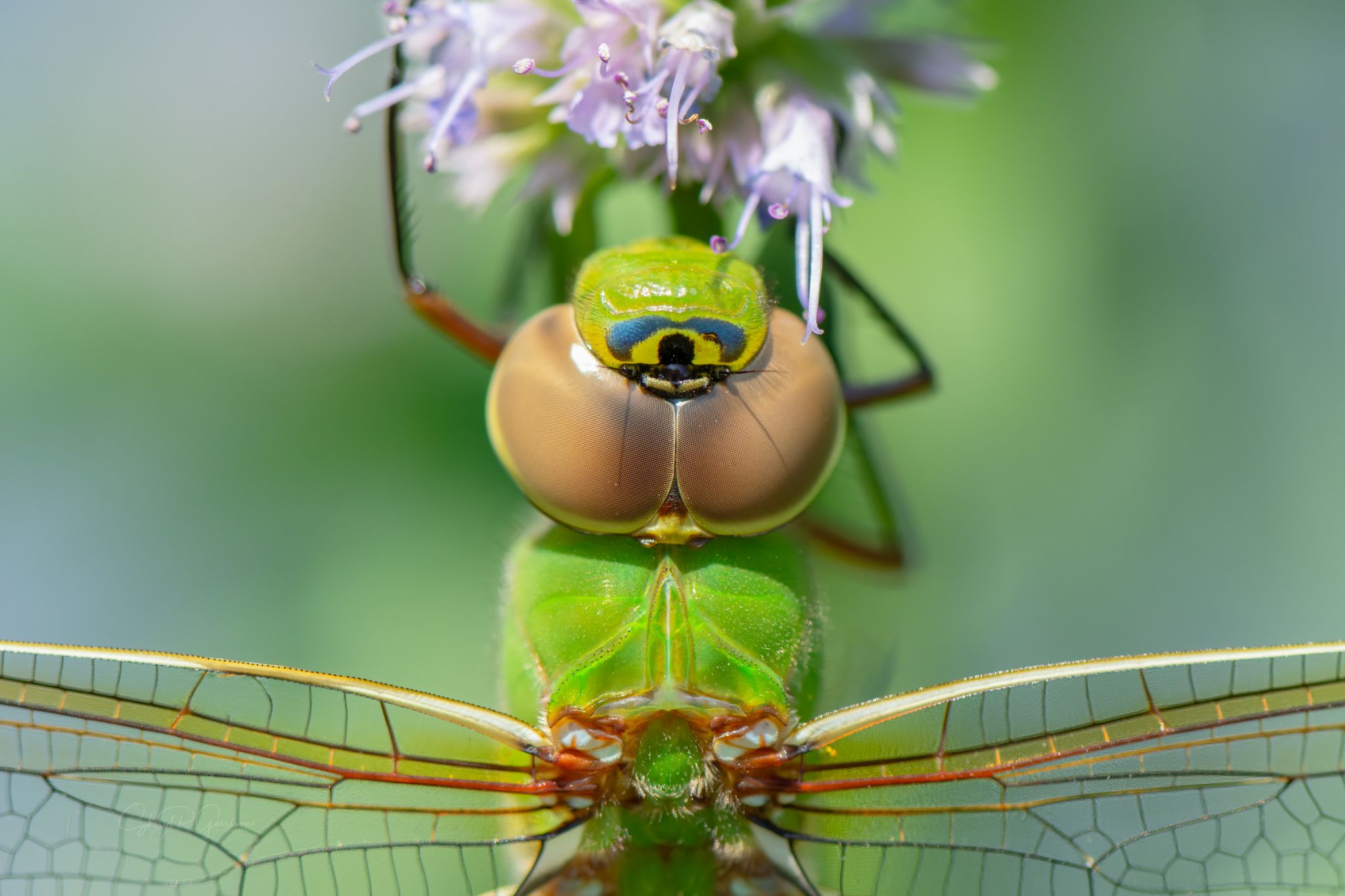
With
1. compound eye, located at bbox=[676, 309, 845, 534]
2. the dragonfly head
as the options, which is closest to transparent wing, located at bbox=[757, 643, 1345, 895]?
compound eye, located at bbox=[676, 309, 845, 534]

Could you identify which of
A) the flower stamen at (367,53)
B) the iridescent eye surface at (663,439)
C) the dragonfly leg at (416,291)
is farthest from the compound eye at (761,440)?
the flower stamen at (367,53)

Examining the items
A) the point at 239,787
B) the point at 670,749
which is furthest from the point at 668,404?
the point at 239,787

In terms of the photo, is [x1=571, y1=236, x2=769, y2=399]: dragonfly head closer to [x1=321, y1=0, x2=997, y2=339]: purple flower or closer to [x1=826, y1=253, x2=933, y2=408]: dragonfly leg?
[x1=321, y1=0, x2=997, y2=339]: purple flower

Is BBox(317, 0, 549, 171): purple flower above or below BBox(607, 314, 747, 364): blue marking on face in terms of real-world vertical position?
above

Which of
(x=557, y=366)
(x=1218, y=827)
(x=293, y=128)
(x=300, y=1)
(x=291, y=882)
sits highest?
(x=300, y=1)

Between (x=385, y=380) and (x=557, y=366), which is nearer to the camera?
(x=557, y=366)

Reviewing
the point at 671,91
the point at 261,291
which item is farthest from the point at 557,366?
the point at 261,291

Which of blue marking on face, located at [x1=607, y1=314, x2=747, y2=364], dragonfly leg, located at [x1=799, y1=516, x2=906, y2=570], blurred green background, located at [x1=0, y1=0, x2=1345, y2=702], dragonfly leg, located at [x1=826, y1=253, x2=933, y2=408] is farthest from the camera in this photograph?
blurred green background, located at [x1=0, y1=0, x2=1345, y2=702]

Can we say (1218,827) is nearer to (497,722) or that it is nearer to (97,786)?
(497,722)

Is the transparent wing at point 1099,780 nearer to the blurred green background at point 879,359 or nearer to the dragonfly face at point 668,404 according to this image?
the dragonfly face at point 668,404
